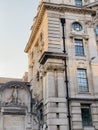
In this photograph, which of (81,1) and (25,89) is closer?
(25,89)

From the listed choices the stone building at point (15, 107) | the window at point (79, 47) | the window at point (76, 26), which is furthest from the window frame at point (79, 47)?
the stone building at point (15, 107)

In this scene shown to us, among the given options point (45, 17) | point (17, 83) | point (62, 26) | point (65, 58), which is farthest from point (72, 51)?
point (17, 83)

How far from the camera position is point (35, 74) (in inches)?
1426

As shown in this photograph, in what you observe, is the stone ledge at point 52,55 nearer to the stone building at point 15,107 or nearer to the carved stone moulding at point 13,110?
the stone building at point 15,107

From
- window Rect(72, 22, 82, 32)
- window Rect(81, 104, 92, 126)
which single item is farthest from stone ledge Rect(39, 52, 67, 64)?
window Rect(81, 104, 92, 126)

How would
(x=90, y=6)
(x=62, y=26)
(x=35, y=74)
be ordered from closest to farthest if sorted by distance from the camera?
1. (x=62, y=26)
2. (x=90, y=6)
3. (x=35, y=74)

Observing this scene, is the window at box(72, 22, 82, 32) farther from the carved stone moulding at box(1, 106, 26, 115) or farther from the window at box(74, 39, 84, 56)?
the carved stone moulding at box(1, 106, 26, 115)

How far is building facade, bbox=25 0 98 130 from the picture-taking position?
26000 millimetres

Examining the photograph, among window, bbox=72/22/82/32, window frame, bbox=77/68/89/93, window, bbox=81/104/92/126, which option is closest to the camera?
window, bbox=81/104/92/126

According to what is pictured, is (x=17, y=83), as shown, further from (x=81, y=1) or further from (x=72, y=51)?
(x=81, y=1)

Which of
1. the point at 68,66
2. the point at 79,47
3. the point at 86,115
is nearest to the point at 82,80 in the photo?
the point at 68,66

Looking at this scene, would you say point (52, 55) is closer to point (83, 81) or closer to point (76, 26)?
point (83, 81)

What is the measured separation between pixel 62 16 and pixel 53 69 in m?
7.40

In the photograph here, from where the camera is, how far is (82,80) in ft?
94.1
